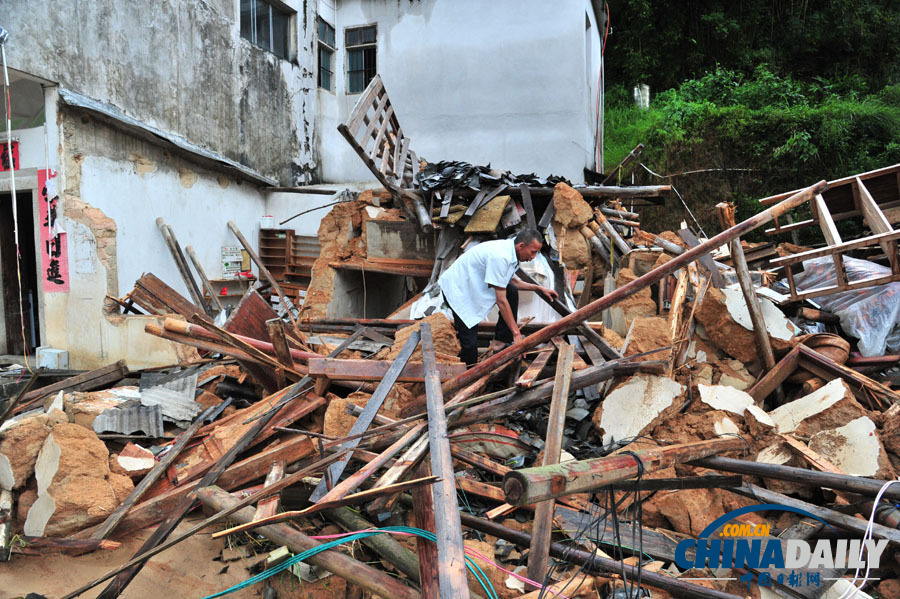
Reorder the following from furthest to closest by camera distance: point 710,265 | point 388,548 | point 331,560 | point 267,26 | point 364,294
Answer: point 267,26 → point 364,294 → point 710,265 → point 388,548 → point 331,560

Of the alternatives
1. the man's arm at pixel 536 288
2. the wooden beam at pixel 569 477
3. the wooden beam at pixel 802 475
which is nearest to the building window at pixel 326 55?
the man's arm at pixel 536 288

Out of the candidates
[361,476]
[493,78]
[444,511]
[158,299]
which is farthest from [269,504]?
[493,78]

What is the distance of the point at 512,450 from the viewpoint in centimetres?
451

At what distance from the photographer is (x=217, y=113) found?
34.9 ft

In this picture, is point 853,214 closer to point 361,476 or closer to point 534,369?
point 534,369

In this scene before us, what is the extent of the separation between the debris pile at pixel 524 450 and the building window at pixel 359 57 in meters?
7.69

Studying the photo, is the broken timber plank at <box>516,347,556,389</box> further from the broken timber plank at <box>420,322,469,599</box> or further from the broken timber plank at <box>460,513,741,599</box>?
the broken timber plank at <box>460,513,741,599</box>

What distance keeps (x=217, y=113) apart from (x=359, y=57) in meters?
4.08

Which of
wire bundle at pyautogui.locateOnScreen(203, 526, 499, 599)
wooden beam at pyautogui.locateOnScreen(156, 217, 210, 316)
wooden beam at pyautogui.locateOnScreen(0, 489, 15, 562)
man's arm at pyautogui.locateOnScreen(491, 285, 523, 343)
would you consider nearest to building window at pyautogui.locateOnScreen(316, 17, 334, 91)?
wooden beam at pyautogui.locateOnScreen(156, 217, 210, 316)

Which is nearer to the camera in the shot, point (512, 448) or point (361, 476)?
point (361, 476)

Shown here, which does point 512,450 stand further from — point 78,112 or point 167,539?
point 78,112

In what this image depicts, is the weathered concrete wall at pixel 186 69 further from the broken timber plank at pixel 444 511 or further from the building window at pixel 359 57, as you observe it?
the broken timber plank at pixel 444 511

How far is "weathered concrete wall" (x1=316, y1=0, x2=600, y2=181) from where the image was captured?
1115 cm

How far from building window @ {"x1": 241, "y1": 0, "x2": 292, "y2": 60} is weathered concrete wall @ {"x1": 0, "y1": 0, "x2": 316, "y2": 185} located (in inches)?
9.2
